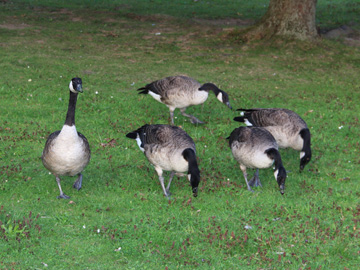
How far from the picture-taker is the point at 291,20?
22.2 meters

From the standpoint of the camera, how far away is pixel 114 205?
9102mm

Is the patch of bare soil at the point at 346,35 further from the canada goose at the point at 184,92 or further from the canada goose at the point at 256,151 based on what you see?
the canada goose at the point at 256,151

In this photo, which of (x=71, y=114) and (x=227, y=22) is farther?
(x=227, y=22)

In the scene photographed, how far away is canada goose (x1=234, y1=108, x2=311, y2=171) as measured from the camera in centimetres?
1096

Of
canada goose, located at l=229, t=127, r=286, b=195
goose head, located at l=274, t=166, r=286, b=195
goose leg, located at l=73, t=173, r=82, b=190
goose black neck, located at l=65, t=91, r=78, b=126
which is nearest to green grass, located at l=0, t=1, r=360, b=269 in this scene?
goose leg, located at l=73, t=173, r=82, b=190

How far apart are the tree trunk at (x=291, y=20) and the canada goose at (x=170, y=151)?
555 inches

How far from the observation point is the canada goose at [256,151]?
9390 mm

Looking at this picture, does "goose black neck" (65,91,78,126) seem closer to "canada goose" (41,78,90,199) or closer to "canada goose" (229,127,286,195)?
"canada goose" (41,78,90,199)

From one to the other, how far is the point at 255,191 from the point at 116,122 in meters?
5.49

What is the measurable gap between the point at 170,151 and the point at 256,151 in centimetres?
182

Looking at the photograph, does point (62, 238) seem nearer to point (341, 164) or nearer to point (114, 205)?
point (114, 205)

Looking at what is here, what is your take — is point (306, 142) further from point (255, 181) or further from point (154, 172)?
point (154, 172)

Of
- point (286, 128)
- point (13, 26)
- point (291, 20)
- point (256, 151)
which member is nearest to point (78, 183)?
point (256, 151)

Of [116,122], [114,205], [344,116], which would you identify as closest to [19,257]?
[114,205]
